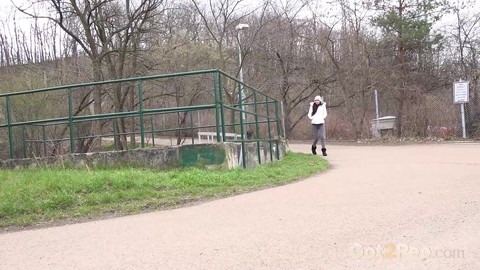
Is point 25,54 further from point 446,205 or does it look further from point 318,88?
point 446,205

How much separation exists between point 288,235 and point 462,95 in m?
14.3

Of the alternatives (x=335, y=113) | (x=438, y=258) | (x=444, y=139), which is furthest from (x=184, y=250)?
(x=335, y=113)

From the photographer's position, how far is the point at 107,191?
7000mm

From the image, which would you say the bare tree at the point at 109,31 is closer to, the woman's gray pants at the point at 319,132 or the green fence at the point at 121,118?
the green fence at the point at 121,118

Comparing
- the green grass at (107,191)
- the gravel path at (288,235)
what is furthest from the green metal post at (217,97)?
the gravel path at (288,235)

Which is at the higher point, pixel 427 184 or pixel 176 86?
pixel 176 86

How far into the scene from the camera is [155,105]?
1953 centimetres

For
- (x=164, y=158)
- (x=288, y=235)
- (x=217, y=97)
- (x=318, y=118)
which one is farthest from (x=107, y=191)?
(x=318, y=118)

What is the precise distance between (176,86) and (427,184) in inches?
530

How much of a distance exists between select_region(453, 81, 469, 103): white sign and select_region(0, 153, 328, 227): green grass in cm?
1112

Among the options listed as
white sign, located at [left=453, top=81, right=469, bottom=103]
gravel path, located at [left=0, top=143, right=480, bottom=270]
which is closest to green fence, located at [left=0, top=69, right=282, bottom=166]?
gravel path, located at [left=0, top=143, right=480, bottom=270]

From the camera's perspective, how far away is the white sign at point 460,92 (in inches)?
661

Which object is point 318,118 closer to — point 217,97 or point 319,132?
point 319,132

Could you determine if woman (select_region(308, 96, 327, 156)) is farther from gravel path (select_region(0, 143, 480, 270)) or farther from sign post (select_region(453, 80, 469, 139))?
sign post (select_region(453, 80, 469, 139))
